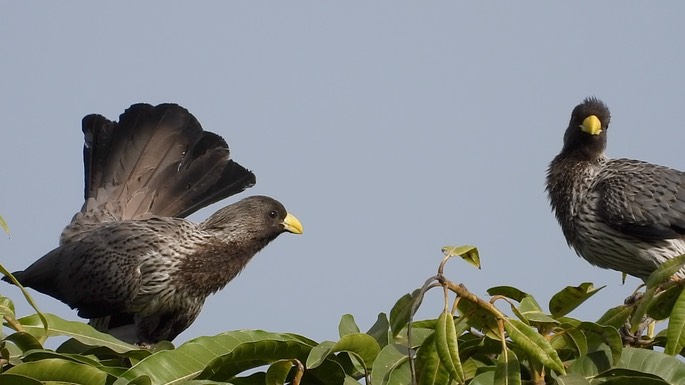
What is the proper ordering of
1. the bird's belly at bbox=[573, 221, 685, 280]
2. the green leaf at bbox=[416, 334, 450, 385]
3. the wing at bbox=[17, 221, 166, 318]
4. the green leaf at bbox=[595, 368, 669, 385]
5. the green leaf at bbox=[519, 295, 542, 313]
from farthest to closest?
the wing at bbox=[17, 221, 166, 318] → the bird's belly at bbox=[573, 221, 685, 280] → the green leaf at bbox=[519, 295, 542, 313] → the green leaf at bbox=[595, 368, 669, 385] → the green leaf at bbox=[416, 334, 450, 385]

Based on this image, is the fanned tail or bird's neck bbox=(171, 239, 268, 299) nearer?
bird's neck bbox=(171, 239, 268, 299)

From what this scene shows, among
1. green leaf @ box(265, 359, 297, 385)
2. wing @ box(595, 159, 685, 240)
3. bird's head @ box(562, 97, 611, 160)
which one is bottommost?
green leaf @ box(265, 359, 297, 385)

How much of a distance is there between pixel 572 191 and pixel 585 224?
41 centimetres

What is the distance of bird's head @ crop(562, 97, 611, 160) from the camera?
9.06 metres

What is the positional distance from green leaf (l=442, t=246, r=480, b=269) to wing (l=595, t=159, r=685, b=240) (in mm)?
5324

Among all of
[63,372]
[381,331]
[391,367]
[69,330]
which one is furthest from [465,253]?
[69,330]

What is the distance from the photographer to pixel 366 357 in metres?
3.53

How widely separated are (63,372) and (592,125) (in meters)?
6.55

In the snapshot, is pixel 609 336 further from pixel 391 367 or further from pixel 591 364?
pixel 391 367

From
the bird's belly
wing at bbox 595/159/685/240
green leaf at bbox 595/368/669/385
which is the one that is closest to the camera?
green leaf at bbox 595/368/669/385

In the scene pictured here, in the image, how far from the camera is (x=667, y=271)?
3328mm

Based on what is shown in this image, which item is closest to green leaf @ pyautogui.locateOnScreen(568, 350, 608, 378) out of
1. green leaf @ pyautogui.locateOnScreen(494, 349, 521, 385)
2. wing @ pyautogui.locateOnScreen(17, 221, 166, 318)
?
green leaf @ pyautogui.locateOnScreen(494, 349, 521, 385)

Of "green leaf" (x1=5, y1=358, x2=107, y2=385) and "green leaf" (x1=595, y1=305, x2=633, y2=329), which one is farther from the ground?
"green leaf" (x1=595, y1=305, x2=633, y2=329)

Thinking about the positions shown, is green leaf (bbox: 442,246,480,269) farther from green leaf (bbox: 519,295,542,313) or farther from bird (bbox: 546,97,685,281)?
bird (bbox: 546,97,685,281)
